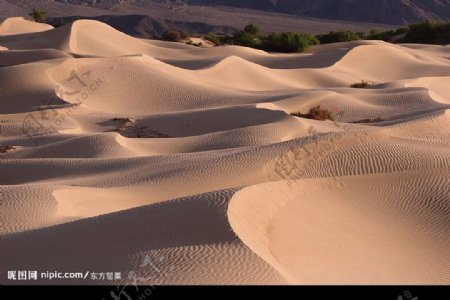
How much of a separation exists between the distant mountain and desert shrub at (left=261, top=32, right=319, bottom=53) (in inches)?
2739

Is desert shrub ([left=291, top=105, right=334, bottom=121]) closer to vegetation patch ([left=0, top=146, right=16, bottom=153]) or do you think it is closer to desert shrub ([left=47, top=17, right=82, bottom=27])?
vegetation patch ([left=0, top=146, right=16, bottom=153])

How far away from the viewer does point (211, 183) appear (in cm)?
973

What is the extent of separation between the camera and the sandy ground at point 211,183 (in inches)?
246

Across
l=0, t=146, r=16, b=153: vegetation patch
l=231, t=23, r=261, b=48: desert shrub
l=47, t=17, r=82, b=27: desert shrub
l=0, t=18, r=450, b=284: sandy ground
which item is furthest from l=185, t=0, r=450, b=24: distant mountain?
l=0, t=146, r=16, b=153: vegetation patch

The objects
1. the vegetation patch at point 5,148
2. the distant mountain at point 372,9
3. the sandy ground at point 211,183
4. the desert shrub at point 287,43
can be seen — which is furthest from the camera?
the distant mountain at point 372,9

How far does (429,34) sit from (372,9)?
69.5 m

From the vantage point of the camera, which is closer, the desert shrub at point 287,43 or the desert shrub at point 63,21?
the desert shrub at point 287,43

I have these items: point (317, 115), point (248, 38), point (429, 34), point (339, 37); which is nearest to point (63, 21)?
point (248, 38)

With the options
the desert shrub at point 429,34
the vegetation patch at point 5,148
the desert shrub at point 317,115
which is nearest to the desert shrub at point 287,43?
the desert shrub at point 429,34

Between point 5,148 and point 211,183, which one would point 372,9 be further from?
point 211,183

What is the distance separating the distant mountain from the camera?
106438mm

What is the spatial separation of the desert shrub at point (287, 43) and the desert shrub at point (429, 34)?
8.25 metres

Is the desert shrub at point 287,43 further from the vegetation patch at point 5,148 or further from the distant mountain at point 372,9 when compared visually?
the distant mountain at point 372,9
